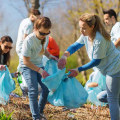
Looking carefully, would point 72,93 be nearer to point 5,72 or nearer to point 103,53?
point 103,53

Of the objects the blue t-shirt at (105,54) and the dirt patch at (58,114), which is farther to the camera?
the dirt patch at (58,114)

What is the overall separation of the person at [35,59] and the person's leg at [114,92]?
77 cm

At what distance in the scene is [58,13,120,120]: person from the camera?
2.46 m

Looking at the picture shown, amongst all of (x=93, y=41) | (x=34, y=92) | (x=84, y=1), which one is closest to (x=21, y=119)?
(x=34, y=92)

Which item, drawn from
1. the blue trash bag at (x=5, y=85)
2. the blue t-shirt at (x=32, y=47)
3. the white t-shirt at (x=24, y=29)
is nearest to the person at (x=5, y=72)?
the blue trash bag at (x=5, y=85)

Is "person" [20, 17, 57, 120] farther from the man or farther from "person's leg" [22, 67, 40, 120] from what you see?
the man

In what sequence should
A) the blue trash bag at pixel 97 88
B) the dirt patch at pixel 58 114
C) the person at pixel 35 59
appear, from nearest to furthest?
the person at pixel 35 59 < the dirt patch at pixel 58 114 < the blue trash bag at pixel 97 88

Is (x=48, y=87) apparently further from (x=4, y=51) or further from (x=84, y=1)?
(x=84, y=1)

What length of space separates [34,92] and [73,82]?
0.52 meters

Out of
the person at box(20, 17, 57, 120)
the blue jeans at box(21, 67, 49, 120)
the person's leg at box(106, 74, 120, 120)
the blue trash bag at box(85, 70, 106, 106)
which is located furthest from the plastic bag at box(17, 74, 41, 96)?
the person's leg at box(106, 74, 120, 120)

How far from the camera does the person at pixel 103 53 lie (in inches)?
97.0

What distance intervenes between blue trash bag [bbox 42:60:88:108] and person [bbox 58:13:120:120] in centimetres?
27

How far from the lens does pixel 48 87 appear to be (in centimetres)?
288

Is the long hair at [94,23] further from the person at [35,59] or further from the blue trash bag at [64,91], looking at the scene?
the blue trash bag at [64,91]
